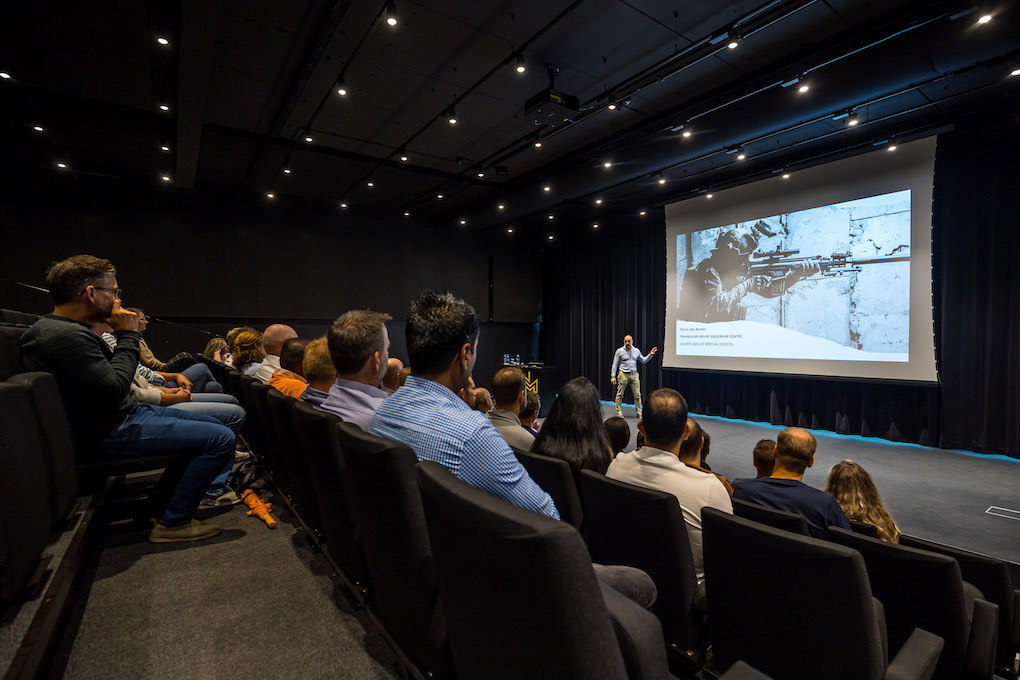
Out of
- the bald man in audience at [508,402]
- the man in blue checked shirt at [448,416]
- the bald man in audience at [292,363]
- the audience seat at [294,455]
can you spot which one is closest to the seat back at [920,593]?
the man in blue checked shirt at [448,416]

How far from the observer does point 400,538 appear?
1.08 metres

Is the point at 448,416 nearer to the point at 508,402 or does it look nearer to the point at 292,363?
the point at 508,402

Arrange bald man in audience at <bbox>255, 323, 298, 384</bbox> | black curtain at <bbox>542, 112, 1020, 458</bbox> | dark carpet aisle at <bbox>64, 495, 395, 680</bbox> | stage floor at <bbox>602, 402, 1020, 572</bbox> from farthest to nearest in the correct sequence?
black curtain at <bbox>542, 112, 1020, 458</bbox> → bald man in audience at <bbox>255, 323, 298, 384</bbox> → stage floor at <bbox>602, 402, 1020, 572</bbox> → dark carpet aisle at <bbox>64, 495, 395, 680</bbox>

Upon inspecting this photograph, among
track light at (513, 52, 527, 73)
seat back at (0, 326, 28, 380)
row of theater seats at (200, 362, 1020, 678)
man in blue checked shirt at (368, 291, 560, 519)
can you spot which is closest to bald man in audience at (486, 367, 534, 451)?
row of theater seats at (200, 362, 1020, 678)

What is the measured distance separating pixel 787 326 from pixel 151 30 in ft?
27.3

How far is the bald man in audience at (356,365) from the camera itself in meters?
1.87

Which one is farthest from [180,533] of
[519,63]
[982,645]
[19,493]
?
[519,63]

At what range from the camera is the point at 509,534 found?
0.61m

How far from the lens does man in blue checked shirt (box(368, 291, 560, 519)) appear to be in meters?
1.04

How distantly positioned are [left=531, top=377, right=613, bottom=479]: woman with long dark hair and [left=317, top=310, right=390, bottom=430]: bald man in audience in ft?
2.55

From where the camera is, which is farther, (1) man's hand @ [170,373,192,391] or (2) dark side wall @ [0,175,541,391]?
(2) dark side wall @ [0,175,541,391]

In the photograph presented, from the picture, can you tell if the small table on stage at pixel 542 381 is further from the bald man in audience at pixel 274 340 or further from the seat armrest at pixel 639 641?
the seat armrest at pixel 639 641

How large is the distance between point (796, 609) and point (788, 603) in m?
0.02

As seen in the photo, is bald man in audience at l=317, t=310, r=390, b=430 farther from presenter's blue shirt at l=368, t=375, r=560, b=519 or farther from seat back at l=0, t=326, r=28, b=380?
seat back at l=0, t=326, r=28, b=380
